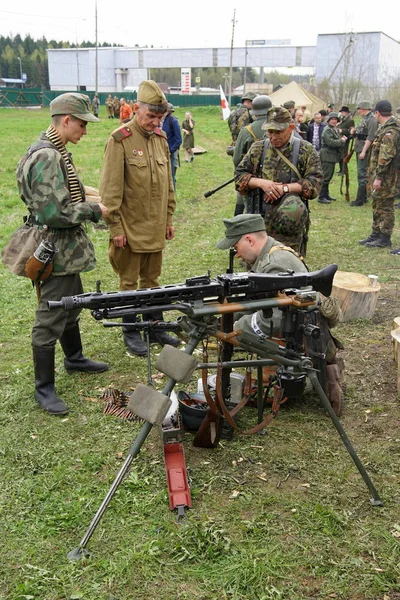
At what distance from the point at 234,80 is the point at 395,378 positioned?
92361 millimetres

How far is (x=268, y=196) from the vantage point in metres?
6.07

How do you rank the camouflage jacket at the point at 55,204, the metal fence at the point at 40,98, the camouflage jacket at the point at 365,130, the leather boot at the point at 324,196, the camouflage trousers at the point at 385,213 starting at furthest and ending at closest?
the metal fence at the point at 40,98 → the leather boot at the point at 324,196 → the camouflage jacket at the point at 365,130 → the camouflage trousers at the point at 385,213 → the camouflage jacket at the point at 55,204

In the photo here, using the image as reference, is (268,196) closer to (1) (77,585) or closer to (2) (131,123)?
(2) (131,123)

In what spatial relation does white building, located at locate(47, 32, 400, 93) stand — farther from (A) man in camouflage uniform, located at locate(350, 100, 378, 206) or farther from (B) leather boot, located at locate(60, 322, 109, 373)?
(B) leather boot, located at locate(60, 322, 109, 373)

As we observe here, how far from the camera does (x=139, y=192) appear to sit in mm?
5254

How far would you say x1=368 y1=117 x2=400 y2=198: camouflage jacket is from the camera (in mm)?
9352

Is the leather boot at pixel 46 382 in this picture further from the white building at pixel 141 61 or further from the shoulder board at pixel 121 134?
the white building at pixel 141 61

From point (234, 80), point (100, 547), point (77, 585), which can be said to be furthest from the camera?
point (234, 80)

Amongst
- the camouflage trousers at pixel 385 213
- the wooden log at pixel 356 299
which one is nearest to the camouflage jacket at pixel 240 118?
the camouflage trousers at pixel 385 213

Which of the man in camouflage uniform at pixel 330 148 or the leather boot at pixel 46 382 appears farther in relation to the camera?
the man in camouflage uniform at pixel 330 148

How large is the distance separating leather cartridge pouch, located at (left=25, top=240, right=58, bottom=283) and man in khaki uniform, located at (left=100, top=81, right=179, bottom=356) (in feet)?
2.87

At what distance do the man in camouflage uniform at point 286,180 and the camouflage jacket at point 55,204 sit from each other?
91.7 inches

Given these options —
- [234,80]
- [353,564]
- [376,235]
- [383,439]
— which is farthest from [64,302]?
[234,80]

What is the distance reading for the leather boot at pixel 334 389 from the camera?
Result: 14.4 ft
